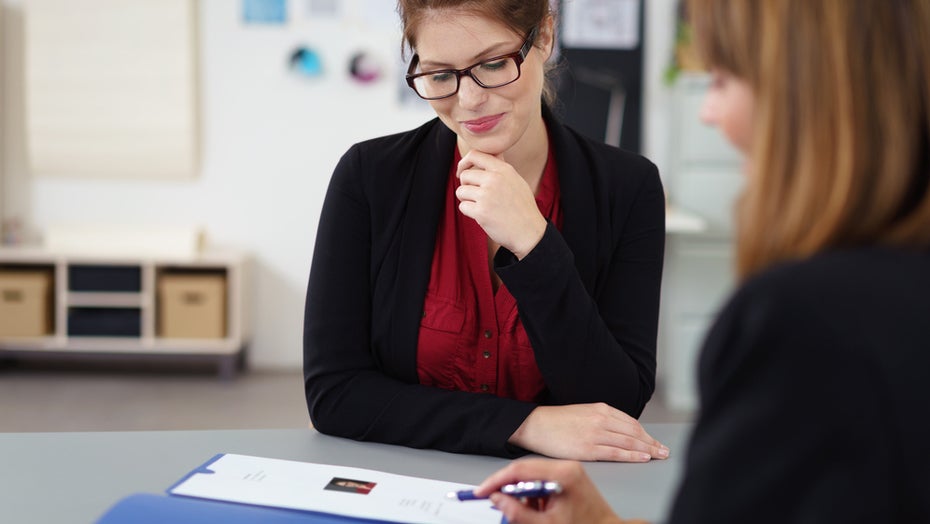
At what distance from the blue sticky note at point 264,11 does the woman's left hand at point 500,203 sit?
3.61 meters

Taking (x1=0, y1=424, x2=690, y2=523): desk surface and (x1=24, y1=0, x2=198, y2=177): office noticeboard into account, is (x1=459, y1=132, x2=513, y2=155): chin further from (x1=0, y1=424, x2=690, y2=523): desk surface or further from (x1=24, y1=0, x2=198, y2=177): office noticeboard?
(x1=24, y1=0, x2=198, y2=177): office noticeboard

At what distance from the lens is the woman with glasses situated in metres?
1.32

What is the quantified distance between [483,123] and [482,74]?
0.26 feet

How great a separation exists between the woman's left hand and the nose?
3.4 inches

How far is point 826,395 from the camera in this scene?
54 cm

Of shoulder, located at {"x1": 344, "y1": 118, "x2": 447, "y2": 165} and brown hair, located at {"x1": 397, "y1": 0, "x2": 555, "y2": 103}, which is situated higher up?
brown hair, located at {"x1": 397, "y1": 0, "x2": 555, "y2": 103}

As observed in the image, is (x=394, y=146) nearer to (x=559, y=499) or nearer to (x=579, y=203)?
(x=579, y=203)

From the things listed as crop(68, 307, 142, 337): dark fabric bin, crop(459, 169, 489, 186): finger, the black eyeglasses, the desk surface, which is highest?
the black eyeglasses

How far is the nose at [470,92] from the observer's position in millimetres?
1416

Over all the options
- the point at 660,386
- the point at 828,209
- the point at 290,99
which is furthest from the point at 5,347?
the point at 828,209

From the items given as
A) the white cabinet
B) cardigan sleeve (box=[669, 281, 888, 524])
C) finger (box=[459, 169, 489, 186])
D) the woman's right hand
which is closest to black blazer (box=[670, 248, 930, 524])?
cardigan sleeve (box=[669, 281, 888, 524])

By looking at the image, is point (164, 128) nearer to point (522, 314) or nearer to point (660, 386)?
point (660, 386)

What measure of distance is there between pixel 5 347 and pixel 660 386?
329cm

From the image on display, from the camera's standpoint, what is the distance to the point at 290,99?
4.83m
